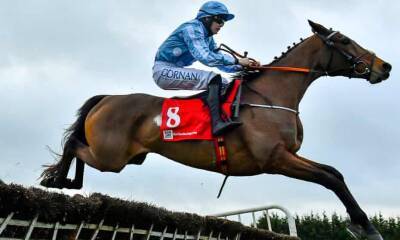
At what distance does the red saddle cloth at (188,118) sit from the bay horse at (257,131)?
84mm

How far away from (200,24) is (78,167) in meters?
2.26

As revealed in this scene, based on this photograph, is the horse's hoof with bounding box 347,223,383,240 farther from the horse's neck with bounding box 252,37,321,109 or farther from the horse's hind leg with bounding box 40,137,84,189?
the horse's hind leg with bounding box 40,137,84,189

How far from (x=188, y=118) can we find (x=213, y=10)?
1291 millimetres

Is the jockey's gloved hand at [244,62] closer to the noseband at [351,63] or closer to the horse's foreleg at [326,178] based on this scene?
the noseband at [351,63]

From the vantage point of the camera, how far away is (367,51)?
7051 millimetres

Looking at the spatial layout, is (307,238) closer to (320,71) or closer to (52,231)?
(320,71)

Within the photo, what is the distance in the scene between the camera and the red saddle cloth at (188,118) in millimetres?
6617

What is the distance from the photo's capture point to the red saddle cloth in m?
6.62

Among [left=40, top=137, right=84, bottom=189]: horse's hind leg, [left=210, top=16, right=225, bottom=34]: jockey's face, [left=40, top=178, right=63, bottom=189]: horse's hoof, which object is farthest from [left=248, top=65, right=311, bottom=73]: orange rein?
[left=40, top=178, right=63, bottom=189]: horse's hoof

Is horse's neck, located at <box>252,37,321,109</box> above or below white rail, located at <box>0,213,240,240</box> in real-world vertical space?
above

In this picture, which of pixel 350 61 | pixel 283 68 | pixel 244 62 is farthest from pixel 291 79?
pixel 350 61

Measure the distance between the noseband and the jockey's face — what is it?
44.5 inches

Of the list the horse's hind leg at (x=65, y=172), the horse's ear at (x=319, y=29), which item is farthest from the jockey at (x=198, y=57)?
the horse's hind leg at (x=65, y=172)

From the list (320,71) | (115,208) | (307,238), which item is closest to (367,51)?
(320,71)
